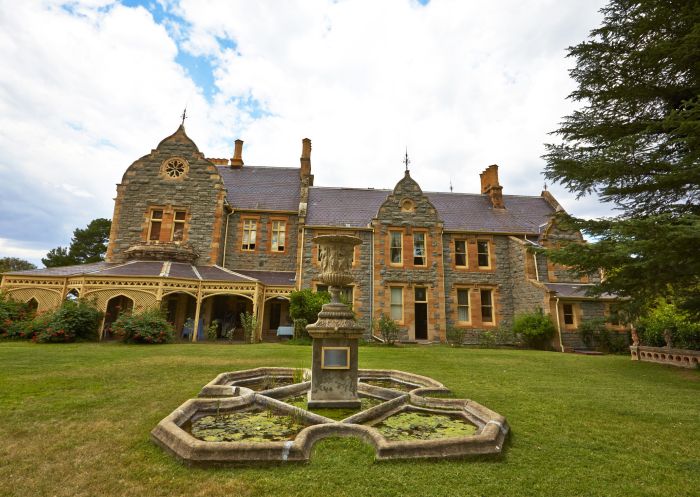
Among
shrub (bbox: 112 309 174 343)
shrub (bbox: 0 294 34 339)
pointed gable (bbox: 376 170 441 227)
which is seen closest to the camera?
shrub (bbox: 112 309 174 343)

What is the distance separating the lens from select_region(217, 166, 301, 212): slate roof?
76.3ft

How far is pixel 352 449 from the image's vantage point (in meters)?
4.04

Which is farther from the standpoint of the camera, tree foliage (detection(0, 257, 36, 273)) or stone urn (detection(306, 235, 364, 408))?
tree foliage (detection(0, 257, 36, 273))

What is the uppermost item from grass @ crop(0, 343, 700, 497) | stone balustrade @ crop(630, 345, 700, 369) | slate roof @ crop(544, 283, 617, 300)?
slate roof @ crop(544, 283, 617, 300)

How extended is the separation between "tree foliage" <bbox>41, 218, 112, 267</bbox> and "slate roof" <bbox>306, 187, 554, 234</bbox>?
104ft

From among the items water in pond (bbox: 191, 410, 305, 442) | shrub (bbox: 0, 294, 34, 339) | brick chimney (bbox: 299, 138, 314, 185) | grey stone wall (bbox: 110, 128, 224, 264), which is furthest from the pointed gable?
shrub (bbox: 0, 294, 34, 339)

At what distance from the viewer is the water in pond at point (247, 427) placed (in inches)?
172

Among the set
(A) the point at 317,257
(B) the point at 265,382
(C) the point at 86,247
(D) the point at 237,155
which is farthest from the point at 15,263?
(B) the point at 265,382

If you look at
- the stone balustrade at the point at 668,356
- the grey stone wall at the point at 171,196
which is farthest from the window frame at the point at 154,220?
the stone balustrade at the point at 668,356

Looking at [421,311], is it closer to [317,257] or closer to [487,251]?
[487,251]

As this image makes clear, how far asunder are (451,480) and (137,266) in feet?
62.3

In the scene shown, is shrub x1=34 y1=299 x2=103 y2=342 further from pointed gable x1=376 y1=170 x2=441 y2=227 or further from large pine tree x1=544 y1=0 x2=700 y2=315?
large pine tree x1=544 y1=0 x2=700 y2=315

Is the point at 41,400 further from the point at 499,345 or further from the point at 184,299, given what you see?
the point at 499,345

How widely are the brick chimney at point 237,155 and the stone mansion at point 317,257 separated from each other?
14.4 feet
